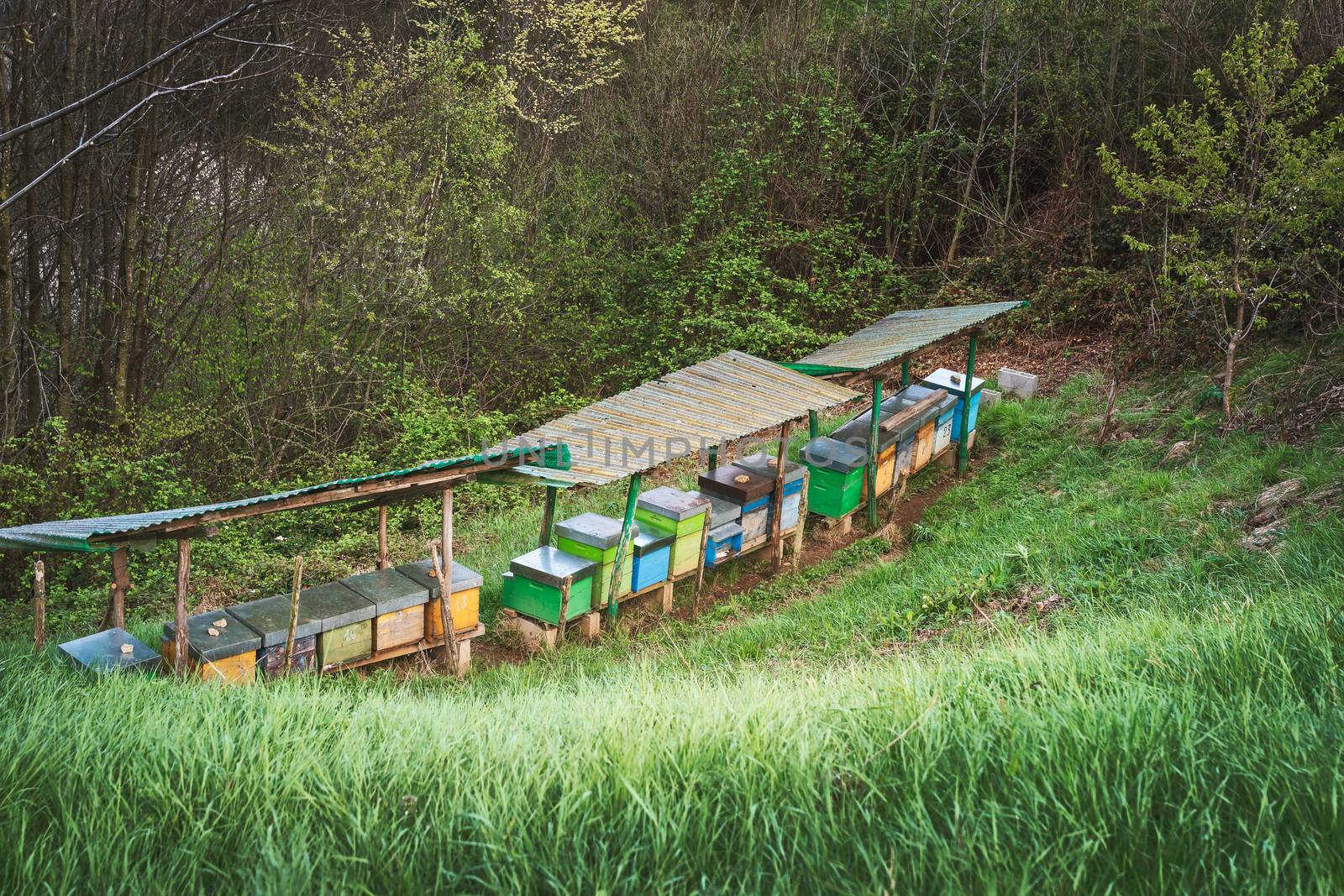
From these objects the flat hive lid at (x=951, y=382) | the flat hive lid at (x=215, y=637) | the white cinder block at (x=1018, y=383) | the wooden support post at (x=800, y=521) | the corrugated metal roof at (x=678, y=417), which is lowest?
the wooden support post at (x=800, y=521)

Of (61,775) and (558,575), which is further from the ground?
(61,775)

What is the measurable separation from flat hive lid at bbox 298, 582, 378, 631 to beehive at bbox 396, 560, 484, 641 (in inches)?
17.3

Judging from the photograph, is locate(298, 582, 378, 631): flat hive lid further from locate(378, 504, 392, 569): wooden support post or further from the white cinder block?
the white cinder block

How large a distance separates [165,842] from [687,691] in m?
2.24

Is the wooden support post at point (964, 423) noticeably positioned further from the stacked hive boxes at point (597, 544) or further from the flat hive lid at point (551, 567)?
the flat hive lid at point (551, 567)

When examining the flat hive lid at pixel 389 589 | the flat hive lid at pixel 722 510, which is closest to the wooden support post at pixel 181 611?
the flat hive lid at pixel 389 589

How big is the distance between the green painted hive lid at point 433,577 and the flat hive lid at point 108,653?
170 centimetres

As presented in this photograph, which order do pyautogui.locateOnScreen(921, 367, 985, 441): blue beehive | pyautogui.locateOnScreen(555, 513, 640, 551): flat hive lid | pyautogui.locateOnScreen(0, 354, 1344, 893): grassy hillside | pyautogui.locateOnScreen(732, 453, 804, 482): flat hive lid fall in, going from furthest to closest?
pyautogui.locateOnScreen(921, 367, 985, 441): blue beehive
pyautogui.locateOnScreen(732, 453, 804, 482): flat hive lid
pyautogui.locateOnScreen(555, 513, 640, 551): flat hive lid
pyautogui.locateOnScreen(0, 354, 1344, 893): grassy hillside

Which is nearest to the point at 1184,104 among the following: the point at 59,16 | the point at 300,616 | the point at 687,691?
the point at 687,691

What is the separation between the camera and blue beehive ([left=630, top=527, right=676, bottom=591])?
7.31 meters

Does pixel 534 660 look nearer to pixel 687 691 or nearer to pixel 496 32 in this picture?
pixel 687 691

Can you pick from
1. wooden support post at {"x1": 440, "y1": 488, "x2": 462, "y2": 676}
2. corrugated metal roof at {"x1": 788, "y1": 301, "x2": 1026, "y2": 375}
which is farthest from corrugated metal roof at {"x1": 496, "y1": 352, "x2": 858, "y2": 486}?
wooden support post at {"x1": 440, "y1": 488, "x2": 462, "y2": 676}

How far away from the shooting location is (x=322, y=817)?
296cm

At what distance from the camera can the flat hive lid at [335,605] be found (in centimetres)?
591
